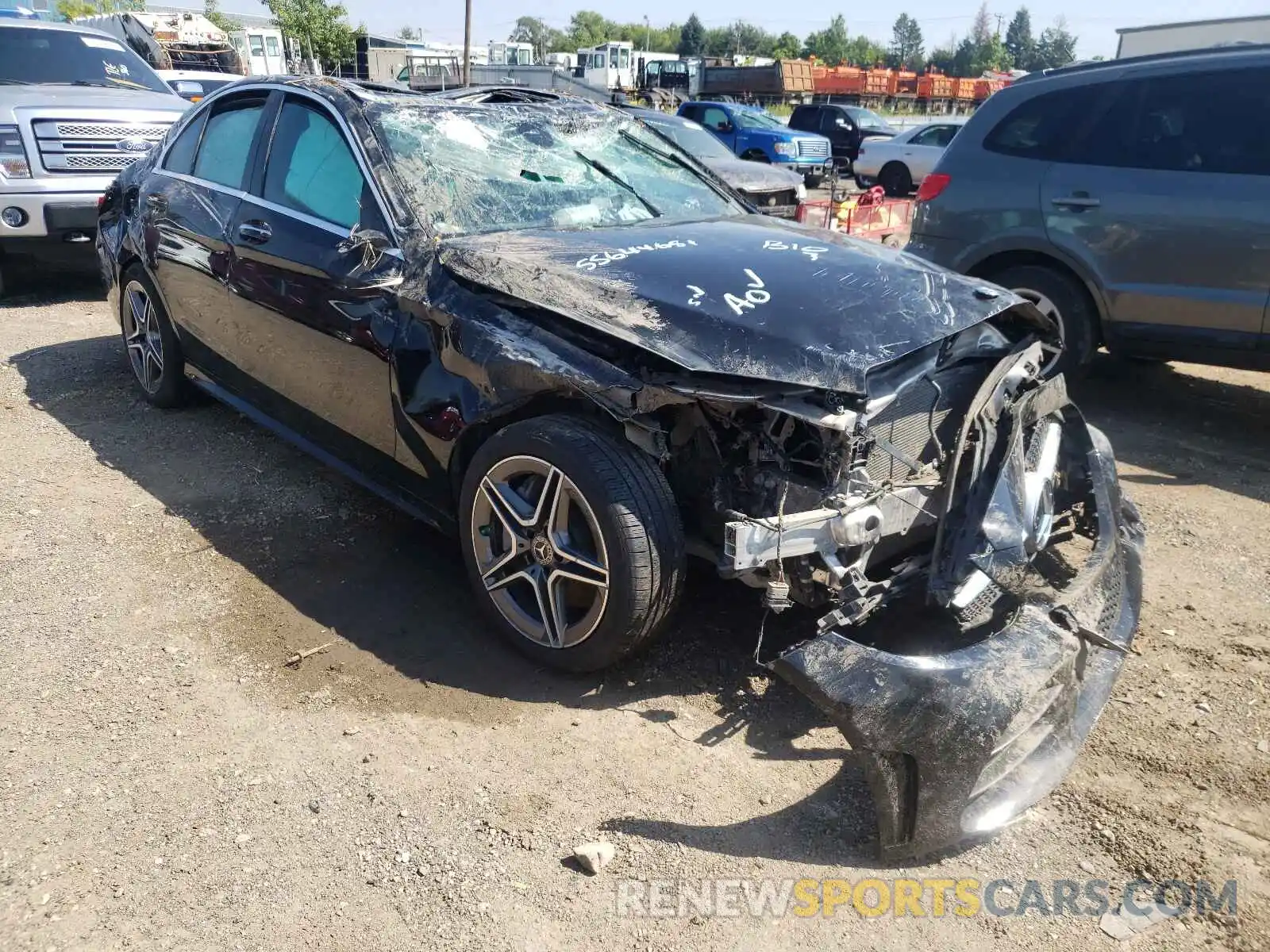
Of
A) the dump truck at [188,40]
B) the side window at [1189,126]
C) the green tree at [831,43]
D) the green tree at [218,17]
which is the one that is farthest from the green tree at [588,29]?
the side window at [1189,126]

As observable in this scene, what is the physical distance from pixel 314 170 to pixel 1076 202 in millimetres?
4256

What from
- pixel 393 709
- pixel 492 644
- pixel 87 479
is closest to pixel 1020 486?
pixel 492 644

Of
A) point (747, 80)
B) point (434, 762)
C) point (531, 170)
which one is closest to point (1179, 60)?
point (531, 170)

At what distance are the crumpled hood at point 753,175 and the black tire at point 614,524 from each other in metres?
8.99

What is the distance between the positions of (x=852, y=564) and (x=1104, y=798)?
96 cm

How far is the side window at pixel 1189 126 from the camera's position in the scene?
16.6ft

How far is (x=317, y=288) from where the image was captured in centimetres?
367

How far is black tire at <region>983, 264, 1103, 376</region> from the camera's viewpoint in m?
5.64

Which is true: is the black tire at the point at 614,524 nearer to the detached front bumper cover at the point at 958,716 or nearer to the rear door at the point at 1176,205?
the detached front bumper cover at the point at 958,716

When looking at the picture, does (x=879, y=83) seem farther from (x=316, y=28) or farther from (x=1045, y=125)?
(x=1045, y=125)

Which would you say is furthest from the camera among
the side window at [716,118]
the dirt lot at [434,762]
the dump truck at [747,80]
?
the dump truck at [747,80]

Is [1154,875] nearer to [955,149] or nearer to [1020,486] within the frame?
[1020,486]

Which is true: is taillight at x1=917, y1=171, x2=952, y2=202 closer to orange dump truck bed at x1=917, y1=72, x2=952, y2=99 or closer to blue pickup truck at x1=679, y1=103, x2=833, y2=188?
blue pickup truck at x1=679, y1=103, x2=833, y2=188

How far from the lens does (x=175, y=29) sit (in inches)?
1076
